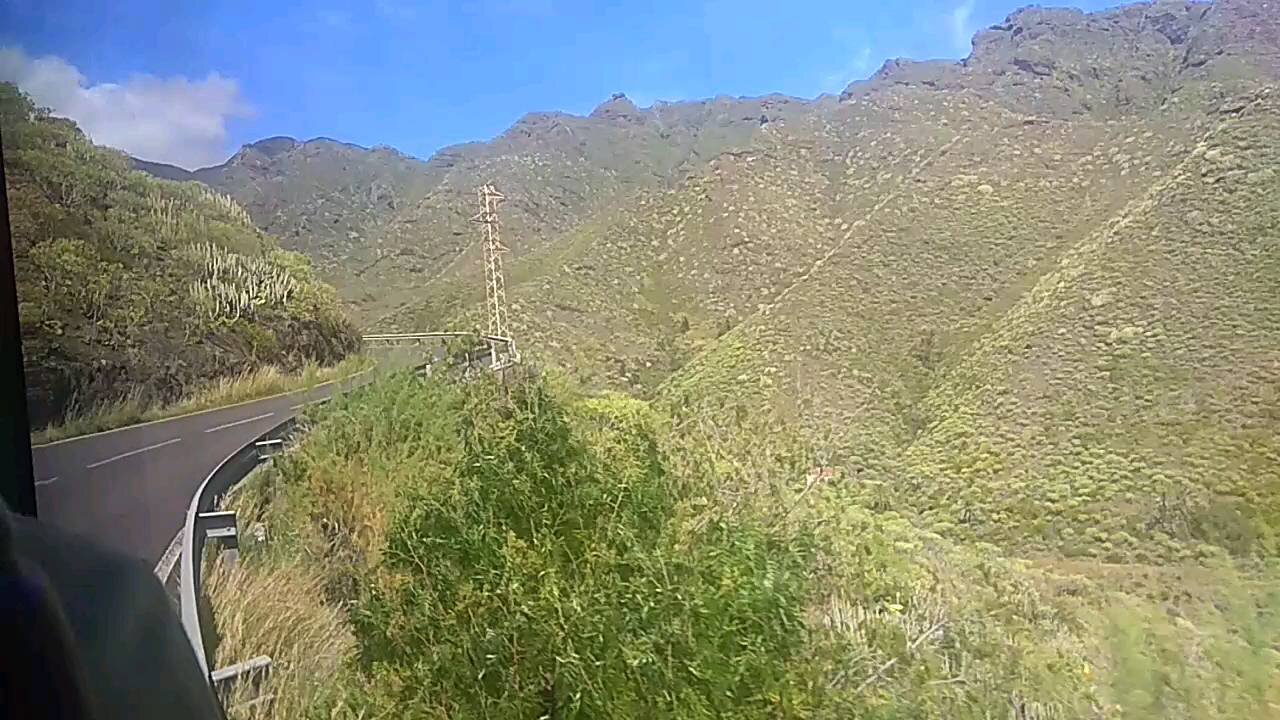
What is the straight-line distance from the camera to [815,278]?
5.49ft

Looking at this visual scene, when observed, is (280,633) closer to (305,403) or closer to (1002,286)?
(305,403)

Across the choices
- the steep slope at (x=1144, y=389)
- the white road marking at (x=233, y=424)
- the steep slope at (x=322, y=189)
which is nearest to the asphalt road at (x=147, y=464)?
the white road marking at (x=233, y=424)

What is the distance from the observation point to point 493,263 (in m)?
1.76


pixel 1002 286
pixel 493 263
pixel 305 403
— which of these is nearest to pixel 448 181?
pixel 493 263

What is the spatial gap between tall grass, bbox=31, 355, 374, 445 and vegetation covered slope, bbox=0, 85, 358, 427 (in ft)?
0.04

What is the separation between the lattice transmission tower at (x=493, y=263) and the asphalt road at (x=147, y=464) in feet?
0.97

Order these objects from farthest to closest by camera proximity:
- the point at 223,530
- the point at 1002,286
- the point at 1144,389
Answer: the point at 223,530, the point at 1002,286, the point at 1144,389

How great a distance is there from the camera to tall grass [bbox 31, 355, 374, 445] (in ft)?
5.77

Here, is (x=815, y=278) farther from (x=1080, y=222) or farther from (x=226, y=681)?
(x=226, y=681)

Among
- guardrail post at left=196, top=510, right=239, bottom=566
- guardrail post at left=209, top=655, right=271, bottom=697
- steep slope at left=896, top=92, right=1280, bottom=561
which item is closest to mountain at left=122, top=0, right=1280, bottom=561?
steep slope at left=896, top=92, right=1280, bottom=561

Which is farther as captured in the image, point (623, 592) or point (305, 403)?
point (305, 403)

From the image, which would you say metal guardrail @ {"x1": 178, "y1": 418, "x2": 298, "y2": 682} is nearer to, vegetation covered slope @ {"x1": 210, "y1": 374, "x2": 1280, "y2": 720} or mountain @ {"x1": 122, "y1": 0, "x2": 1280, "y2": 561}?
vegetation covered slope @ {"x1": 210, "y1": 374, "x2": 1280, "y2": 720}

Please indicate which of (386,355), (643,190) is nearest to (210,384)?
(386,355)

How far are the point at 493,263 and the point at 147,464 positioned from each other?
685mm
